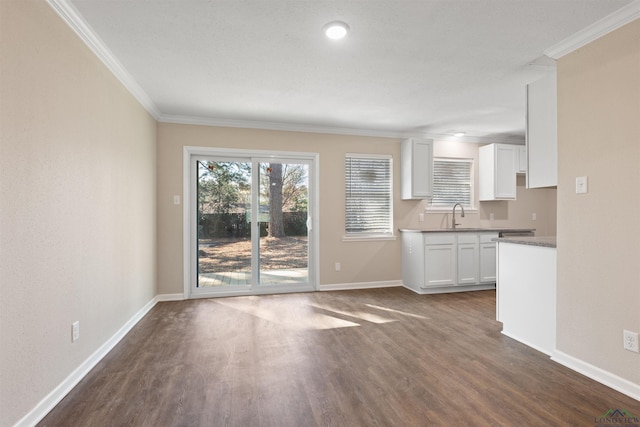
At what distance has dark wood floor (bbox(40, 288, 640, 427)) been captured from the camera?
179 cm

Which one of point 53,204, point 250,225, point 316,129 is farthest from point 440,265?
point 53,204

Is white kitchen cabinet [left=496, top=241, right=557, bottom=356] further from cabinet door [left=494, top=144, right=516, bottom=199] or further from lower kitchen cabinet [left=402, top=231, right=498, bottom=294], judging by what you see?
cabinet door [left=494, top=144, right=516, bottom=199]

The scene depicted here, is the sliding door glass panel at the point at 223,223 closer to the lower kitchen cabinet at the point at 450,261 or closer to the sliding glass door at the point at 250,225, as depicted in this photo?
the sliding glass door at the point at 250,225

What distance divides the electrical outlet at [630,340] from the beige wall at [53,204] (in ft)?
11.5

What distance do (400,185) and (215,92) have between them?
308 centimetres

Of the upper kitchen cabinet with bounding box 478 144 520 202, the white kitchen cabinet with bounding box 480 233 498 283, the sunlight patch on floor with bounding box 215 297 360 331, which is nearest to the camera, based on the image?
the sunlight patch on floor with bounding box 215 297 360 331

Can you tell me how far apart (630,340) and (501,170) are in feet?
11.9

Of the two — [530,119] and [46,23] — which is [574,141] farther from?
[46,23]

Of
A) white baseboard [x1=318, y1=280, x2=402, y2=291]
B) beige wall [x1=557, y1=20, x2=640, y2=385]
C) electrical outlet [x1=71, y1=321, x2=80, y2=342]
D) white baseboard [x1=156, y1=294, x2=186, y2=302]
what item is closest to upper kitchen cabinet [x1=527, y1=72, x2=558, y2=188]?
beige wall [x1=557, y1=20, x2=640, y2=385]

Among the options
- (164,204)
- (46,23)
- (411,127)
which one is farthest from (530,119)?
(164,204)

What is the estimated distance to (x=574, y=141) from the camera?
2357 millimetres

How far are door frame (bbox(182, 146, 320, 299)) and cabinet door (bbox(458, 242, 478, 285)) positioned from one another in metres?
2.09

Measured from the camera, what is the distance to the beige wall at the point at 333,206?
4215mm

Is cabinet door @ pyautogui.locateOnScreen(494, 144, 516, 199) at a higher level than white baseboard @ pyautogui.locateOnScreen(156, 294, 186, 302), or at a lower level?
higher
